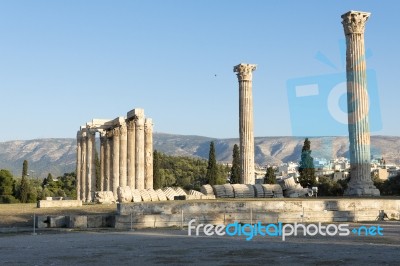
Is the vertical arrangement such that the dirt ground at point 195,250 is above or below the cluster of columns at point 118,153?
below

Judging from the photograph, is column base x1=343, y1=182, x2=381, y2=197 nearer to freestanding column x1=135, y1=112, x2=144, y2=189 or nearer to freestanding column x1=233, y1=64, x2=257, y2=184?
freestanding column x1=233, y1=64, x2=257, y2=184

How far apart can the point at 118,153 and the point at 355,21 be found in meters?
18.2

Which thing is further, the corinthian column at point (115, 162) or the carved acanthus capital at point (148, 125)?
the corinthian column at point (115, 162)

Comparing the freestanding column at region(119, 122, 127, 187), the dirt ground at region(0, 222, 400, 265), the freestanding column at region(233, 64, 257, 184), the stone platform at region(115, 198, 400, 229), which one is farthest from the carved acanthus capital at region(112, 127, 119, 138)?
the dirt ground at region(0, 222, 400, 265)

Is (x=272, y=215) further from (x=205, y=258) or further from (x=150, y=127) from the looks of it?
(x=150, y=127)

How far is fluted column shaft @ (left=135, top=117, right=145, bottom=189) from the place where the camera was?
37.5m

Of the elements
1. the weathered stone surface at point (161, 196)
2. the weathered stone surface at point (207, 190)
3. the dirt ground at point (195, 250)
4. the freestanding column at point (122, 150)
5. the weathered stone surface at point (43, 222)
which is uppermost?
the freestanding column at point (122, 150)

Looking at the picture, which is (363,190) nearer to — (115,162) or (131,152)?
(131,152)

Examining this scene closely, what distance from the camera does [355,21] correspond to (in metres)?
32.7

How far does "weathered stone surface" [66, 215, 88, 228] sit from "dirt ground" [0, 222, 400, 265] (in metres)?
3.00

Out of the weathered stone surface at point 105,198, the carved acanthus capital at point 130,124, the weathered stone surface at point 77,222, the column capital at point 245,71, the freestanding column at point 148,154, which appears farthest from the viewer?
the column capital at point 245,71

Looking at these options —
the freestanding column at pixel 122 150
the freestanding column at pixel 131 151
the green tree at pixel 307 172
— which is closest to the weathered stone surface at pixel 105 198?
the freestanding column at pixel 131 151

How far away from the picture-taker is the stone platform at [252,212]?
2045 centimetres

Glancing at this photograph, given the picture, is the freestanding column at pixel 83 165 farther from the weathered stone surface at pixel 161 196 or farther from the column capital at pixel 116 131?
the weathered stone surface at pixel 161 196
